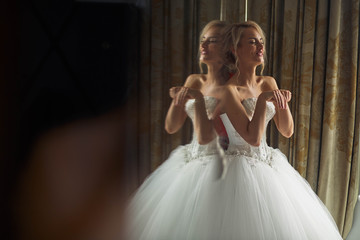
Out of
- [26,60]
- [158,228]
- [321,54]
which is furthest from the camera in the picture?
[321,54]

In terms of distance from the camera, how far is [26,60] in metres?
0.43

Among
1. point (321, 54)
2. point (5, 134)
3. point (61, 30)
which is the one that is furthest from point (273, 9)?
point (5, 134)

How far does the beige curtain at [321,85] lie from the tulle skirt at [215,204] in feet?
0.24

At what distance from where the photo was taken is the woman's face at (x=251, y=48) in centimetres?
59

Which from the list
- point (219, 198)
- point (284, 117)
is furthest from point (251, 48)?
point (219, 198)

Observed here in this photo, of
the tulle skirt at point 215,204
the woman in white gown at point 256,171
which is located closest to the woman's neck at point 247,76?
the woman in white gown at point 256,171

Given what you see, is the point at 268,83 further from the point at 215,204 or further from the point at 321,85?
the point at 215,204

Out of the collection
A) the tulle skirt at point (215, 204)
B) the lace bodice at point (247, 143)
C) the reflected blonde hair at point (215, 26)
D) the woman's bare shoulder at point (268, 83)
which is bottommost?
the tulle skirt at point (215, 204)

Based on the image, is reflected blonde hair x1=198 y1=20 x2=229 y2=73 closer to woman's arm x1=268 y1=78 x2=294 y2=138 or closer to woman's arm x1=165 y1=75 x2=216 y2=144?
woman's arm x1=165 y1=75 x2=216 y2=144

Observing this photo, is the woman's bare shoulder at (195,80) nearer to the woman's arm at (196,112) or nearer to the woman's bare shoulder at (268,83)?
the woman's arm at (196,112)

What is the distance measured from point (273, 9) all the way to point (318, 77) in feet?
0.56

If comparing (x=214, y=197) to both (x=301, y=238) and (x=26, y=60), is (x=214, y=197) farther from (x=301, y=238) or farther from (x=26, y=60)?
(x=26, y=60)

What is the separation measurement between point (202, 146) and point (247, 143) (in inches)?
4.1

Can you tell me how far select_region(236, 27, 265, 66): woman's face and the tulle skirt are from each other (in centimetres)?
18
